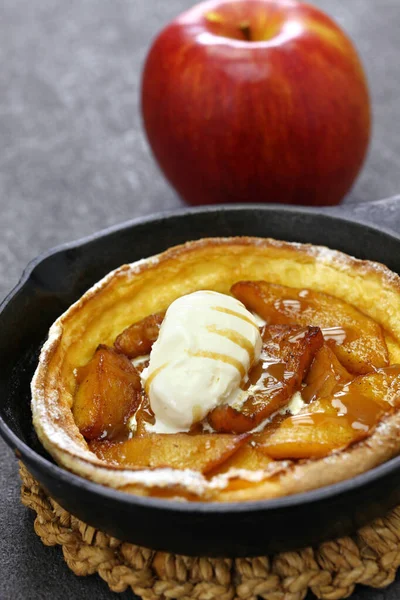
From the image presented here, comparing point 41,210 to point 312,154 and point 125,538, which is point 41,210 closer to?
point 312,154

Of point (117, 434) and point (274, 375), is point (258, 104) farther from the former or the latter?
point (117, 434)

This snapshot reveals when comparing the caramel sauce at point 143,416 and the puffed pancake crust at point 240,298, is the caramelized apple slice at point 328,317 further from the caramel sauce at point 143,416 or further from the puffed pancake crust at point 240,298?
the caramel sauce at point 143,416

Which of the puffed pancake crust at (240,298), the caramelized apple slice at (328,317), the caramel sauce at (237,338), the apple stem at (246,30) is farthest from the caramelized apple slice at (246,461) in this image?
the apple stem at (246,30)

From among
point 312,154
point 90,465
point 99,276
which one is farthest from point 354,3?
point 90,465

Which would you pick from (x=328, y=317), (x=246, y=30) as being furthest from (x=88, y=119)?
(x=328, y=317)

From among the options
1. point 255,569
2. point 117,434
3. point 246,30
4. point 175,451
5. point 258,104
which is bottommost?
point 255,569
